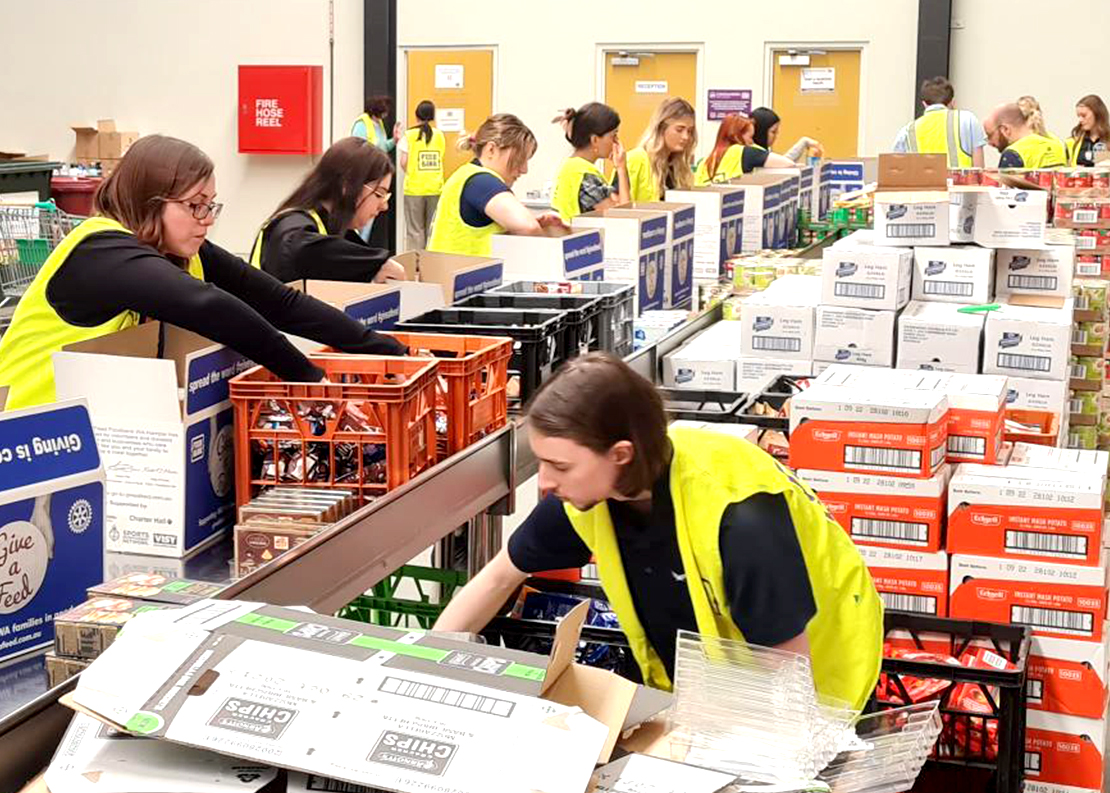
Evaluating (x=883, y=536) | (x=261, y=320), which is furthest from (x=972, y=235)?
(x=261, y=320)

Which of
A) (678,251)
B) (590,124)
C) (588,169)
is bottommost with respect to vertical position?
(678,251)

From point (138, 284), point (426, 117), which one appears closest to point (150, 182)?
point (138, 284)

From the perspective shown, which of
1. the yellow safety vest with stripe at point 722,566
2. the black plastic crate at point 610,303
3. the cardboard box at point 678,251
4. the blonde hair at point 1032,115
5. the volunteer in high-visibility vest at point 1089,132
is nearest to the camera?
the yellow safety vest with stripe at point 722,566

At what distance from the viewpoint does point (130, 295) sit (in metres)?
2.66

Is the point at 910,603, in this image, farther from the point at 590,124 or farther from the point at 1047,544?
the point at 590,124

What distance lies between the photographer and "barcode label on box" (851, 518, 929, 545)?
316 cm

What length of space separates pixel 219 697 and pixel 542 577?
147cm

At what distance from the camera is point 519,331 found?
3449 mm

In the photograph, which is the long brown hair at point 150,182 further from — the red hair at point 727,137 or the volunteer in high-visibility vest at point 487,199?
the red hair at point 727,137

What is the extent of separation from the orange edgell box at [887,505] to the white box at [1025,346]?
1.30 m

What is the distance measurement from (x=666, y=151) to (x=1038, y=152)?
3.89m

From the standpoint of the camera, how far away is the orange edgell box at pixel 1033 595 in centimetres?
299

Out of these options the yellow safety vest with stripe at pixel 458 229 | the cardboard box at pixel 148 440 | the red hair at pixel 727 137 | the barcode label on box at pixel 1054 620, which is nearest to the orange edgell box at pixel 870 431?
the barcode label on box at pixel 1054 620

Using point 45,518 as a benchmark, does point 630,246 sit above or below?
above
